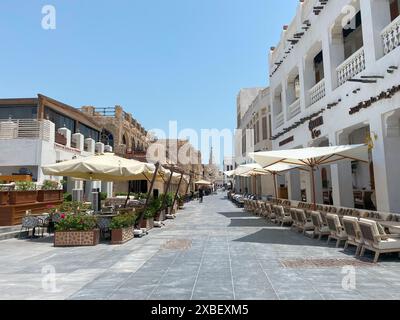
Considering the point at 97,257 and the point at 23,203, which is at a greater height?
the point at 23,203

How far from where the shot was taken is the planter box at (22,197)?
1129 centimetres

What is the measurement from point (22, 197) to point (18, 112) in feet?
39.7

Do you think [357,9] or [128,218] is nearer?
[128,218]

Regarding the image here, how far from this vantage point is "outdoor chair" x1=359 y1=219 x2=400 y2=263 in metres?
6.21

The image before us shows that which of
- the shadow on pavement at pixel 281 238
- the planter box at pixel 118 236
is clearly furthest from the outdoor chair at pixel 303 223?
the planter box at pixel 118 236

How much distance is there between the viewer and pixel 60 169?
9273mm

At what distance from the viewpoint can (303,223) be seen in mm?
10047

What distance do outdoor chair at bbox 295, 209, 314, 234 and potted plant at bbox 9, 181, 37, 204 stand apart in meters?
9.83

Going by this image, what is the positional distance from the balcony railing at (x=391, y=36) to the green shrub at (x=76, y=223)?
9.47m

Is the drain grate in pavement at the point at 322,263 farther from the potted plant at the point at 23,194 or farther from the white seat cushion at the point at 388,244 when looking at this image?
the potted plant at the point at 23,194
